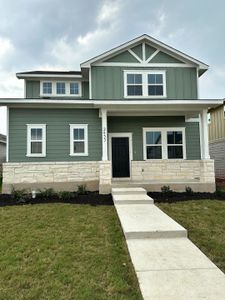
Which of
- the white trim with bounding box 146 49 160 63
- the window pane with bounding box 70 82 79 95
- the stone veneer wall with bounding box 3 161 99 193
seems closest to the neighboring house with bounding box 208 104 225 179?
the white trim with bounding box 146 49 160 63

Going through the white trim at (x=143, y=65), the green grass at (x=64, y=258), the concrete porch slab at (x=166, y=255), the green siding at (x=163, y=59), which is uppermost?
the green siding at (x=163, y=59)

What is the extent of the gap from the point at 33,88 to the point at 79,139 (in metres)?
4.79

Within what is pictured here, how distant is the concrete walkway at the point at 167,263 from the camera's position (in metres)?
2.74

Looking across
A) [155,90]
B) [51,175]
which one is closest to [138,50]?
[155,90]

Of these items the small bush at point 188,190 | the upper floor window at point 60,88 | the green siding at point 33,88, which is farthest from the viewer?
the upper floor window at point 60,88

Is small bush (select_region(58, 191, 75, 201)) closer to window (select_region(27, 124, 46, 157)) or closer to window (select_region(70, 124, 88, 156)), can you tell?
window (select_region(70, 124, 88, 156))

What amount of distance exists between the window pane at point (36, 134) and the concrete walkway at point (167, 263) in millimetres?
6154

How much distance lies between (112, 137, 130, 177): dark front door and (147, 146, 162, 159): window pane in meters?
0.99

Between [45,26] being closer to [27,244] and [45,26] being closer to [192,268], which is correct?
[27,244]

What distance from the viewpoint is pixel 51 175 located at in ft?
34.3

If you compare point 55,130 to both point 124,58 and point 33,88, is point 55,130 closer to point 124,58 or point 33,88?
point 33,88

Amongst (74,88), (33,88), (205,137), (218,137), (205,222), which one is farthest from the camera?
(218,137)

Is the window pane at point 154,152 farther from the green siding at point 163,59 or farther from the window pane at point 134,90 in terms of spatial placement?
the green siding at point 163,59

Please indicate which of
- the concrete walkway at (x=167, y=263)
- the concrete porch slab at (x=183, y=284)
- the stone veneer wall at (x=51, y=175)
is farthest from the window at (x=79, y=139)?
the concrete porch slab at (x=183, y=284)
